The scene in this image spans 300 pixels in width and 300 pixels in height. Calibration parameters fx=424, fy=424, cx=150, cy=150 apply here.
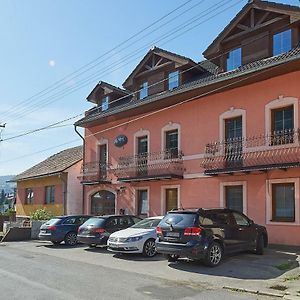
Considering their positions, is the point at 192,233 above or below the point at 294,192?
below

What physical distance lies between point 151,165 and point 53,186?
39.0ft

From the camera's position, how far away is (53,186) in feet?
104

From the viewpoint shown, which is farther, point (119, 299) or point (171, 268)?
point (171, 268)

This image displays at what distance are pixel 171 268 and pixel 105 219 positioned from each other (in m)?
5.54

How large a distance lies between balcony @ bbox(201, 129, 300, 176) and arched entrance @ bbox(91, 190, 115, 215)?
8.04 metres

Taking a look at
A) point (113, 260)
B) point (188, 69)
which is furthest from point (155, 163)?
point (113, 260)

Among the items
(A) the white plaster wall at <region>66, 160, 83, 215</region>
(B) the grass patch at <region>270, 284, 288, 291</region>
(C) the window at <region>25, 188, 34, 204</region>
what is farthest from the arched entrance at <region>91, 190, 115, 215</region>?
(B) the grass patch at <region>270, 284, 288, 291</region>

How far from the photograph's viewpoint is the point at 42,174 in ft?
106

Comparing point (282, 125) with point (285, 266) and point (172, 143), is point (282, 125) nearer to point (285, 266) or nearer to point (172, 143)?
point (172, 143)

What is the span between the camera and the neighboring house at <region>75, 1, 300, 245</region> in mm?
16688

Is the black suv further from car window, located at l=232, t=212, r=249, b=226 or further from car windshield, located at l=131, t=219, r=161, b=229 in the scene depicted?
car windshield, located at l=131, t=219, r=161, b=229

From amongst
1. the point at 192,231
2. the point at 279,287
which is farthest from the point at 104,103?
the point at 279,287

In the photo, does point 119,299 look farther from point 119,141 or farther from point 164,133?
point 119,141

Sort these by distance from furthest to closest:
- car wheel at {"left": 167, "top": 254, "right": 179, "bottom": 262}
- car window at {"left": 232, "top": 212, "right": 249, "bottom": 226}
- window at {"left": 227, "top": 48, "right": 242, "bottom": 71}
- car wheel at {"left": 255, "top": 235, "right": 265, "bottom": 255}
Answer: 1. window at {"left": 227, "top": 48, "right": 242, "bottom": 71}
2. car wheel at {"left": 255, "top": 235, "right": 265, "bottom": 255}
3. car window at {"left": 232, "top": 212, "right": 249, "bottom": 226}
4. car wheel at {"left": 167, "top": 254, "right": 179, "bottom": 262}
